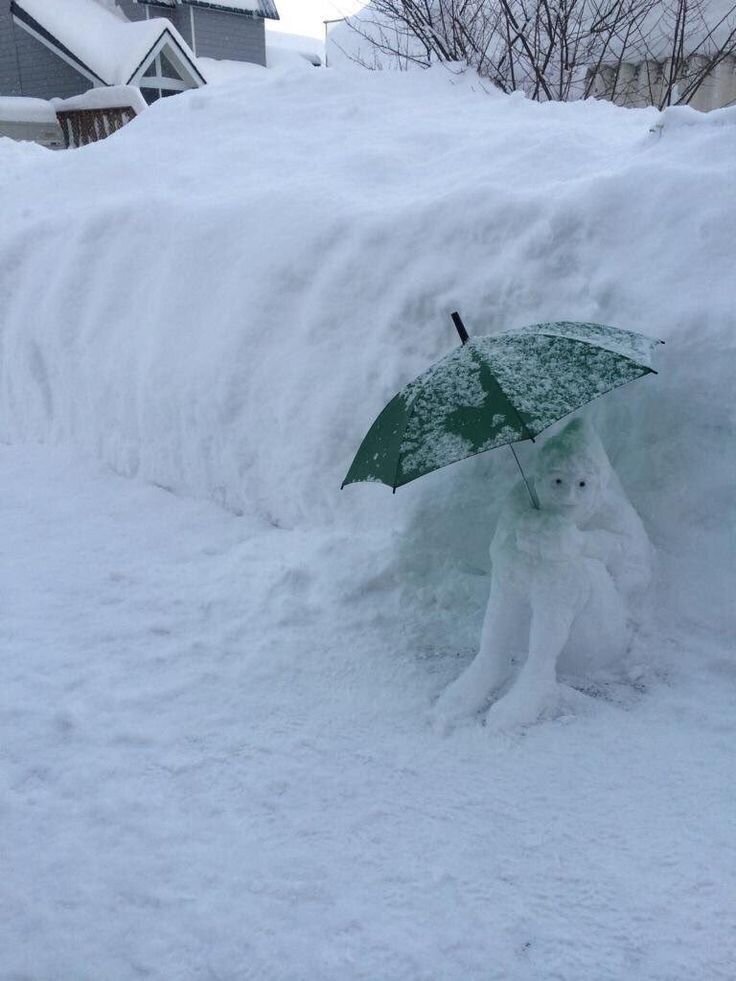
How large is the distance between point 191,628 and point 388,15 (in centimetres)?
742

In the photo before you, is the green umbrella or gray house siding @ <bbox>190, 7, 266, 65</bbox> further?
gray house siding @ <bbox>190, 7, 266, 65</bbox>

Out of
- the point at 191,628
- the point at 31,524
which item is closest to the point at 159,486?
the point at 31,524

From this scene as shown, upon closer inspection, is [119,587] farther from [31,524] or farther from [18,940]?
[18,940]

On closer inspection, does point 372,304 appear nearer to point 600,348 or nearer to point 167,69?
point 600,348

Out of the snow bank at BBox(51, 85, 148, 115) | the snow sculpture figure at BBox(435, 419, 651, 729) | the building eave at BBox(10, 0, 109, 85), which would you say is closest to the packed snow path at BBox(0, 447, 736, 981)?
the snow sculpture figure at BBox(435, 419, 651, 729)

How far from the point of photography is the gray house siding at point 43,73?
1638 centimetres

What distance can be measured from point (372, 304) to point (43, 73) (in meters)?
16.7

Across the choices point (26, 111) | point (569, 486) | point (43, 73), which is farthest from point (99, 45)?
point (569, 486)

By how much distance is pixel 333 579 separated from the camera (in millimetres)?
3096

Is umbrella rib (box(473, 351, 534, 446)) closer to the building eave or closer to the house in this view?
the house

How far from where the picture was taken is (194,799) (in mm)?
2215

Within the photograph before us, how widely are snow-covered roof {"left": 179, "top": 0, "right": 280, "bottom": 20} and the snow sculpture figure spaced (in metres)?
19.0

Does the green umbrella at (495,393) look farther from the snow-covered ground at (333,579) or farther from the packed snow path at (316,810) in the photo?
the packed snow path at (316,810)

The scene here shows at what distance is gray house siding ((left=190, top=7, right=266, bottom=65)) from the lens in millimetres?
18453
